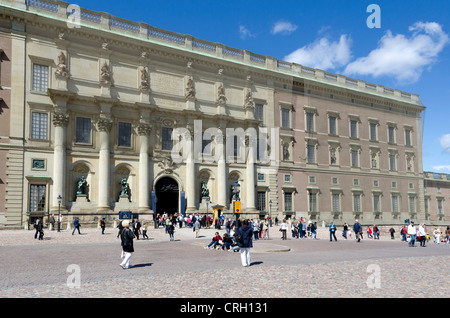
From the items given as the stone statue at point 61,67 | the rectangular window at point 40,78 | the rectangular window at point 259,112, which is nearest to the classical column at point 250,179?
the rectangular window at point 259,112

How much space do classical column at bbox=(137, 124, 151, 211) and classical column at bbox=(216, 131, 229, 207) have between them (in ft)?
27.7

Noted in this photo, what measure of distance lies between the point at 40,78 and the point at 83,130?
6.15 meters

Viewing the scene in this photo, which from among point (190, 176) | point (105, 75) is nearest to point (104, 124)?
point (105, 75)

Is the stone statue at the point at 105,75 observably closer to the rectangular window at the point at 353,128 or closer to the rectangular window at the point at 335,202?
the rectangular window at the point at 335,202

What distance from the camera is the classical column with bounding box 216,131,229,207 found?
46719 millimetres

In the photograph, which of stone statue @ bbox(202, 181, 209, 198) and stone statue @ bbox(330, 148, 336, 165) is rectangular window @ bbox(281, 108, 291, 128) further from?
stone statue @ bbox(202, 181, 209, 198)

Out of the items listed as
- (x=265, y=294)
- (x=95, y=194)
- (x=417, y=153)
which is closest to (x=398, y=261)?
(x=265, y=294)

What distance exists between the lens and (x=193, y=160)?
4553cm

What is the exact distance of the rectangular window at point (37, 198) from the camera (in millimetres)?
36981

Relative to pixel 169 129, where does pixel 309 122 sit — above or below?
above

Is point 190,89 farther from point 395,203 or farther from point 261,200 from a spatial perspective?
point 395,203

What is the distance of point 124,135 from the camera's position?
140ft
